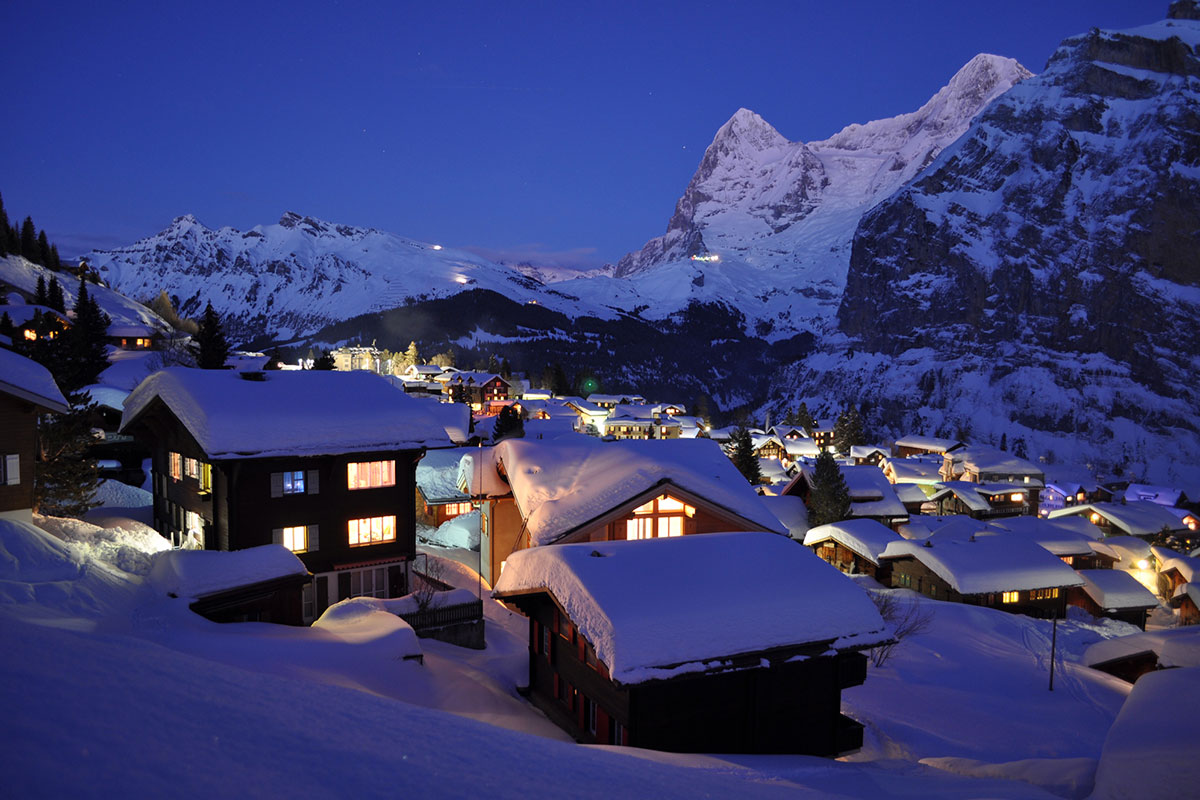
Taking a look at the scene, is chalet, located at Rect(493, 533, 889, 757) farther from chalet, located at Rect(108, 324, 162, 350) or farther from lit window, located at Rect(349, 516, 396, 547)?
chalet, located at Rect(108, 324, 162, 350)

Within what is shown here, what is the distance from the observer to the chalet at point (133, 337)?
88.8m

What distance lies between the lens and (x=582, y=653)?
1619 cm

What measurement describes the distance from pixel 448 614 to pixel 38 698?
1667 cm

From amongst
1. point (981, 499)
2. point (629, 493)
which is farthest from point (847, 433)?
point (629, 493)

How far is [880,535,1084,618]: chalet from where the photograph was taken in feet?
139

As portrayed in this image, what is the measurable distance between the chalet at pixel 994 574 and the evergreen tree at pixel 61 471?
4691 centimetres

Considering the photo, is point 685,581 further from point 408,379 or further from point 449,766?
point 408,379

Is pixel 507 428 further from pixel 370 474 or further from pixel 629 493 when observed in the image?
pixel 629 493

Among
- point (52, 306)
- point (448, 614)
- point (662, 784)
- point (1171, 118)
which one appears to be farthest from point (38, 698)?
point (1171, 118)

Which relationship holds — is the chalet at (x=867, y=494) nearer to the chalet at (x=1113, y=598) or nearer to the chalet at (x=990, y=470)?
the chalet at (x=1113, y=598)

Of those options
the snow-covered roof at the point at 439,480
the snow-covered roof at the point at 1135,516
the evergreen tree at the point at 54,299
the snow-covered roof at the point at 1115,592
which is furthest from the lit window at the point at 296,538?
the evergreen tree at the point at 54,299

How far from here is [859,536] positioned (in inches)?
2034

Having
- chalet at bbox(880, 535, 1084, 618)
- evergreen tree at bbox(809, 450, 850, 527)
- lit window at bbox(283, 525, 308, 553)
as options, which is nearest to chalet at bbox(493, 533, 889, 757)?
lit window at bbox(283, 525, 308, 553)

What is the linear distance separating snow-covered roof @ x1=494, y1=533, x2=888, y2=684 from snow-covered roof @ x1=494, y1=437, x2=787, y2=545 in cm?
573
